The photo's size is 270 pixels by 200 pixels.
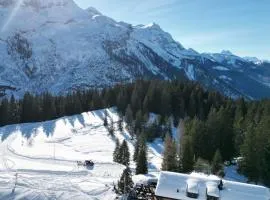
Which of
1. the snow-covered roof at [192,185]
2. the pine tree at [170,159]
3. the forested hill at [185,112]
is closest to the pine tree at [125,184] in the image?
the snow-covered roof at [192,185]

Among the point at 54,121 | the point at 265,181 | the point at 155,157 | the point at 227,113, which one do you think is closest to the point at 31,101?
the point at 54,121

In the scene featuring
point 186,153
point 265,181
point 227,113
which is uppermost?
point 227,113

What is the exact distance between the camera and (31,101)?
157750 mm

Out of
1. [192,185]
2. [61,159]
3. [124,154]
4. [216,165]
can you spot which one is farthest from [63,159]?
[192,185]

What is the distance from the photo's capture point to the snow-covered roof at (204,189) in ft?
184

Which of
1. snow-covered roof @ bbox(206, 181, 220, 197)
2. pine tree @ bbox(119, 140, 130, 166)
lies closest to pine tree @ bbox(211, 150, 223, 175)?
pine tree @ bbox(119, 140, 130, 166)

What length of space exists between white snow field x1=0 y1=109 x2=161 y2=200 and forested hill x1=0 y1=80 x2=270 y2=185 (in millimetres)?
9181

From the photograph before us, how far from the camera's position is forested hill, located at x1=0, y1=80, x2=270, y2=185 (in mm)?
85688

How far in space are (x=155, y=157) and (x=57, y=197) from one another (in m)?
51.7

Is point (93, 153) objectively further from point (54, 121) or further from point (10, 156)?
point (54, 121)

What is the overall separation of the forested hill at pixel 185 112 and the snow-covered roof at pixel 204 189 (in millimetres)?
24297

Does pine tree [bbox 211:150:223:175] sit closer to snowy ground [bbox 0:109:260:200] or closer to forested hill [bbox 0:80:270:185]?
snowy ground [bbox 0:109:260:200]

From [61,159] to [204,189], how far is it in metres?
46.9

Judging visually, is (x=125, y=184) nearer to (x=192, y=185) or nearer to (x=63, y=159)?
(x=192, y=185)
